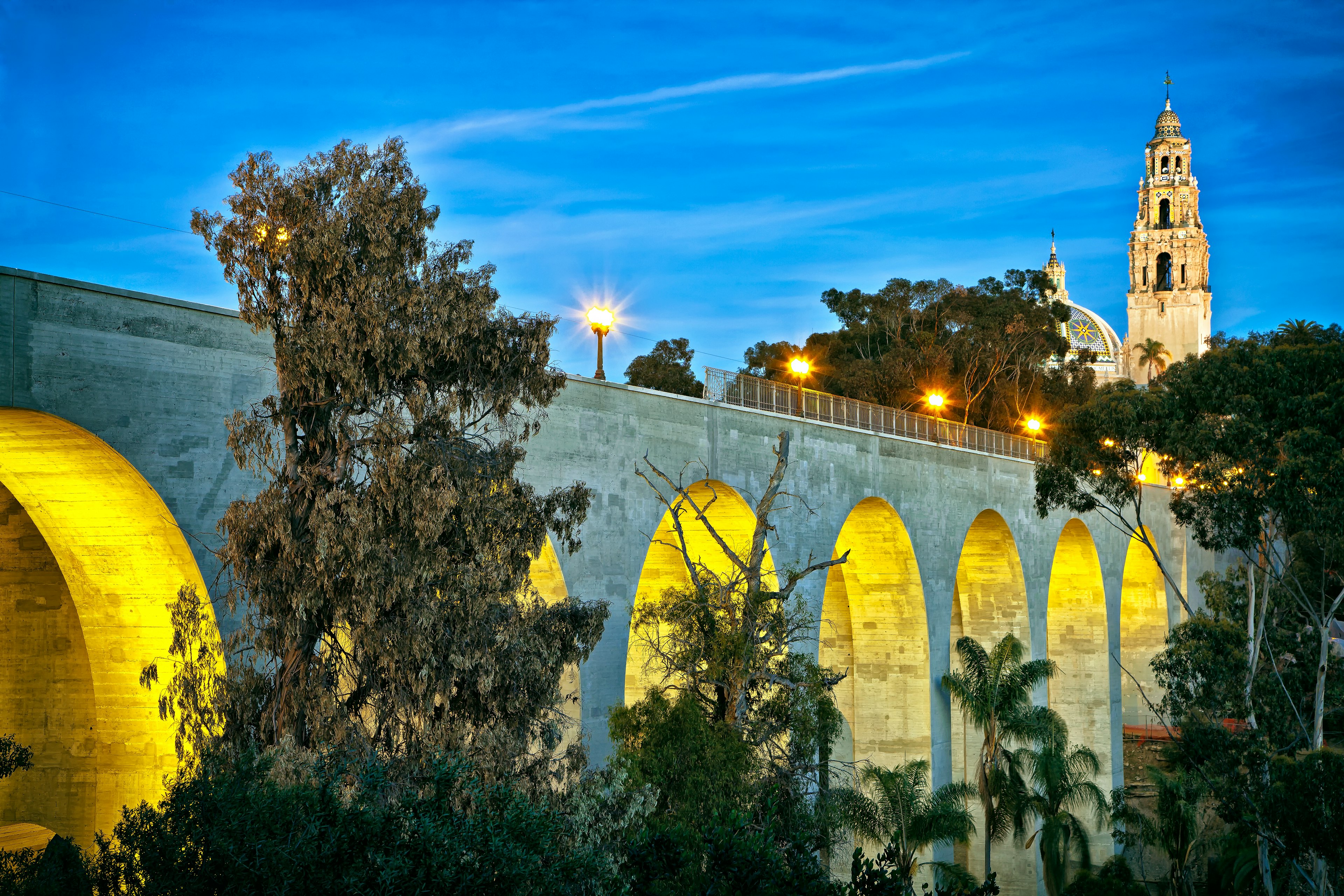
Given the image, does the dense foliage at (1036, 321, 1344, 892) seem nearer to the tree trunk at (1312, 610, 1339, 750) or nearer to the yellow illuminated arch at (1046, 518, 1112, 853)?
the tree trunk at (1312, 610, 1339, 750)

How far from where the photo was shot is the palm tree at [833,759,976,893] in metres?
19.7

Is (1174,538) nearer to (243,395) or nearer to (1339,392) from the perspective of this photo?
(1339,392)

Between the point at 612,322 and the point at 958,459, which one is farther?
the point at 958,459

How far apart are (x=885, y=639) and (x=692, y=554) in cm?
590

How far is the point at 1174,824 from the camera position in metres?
24.3

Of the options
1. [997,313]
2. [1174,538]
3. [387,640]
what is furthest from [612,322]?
[1174,538]

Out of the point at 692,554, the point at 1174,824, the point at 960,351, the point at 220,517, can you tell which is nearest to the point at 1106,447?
the point at 692,554

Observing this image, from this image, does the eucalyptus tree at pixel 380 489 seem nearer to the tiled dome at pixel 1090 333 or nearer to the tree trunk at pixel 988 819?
the tree trunk at pixel 988 819

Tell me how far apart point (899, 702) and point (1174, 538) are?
18936mm

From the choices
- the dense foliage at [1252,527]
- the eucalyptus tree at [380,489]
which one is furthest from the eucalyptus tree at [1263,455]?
the eucalyptus tree at [380,489]

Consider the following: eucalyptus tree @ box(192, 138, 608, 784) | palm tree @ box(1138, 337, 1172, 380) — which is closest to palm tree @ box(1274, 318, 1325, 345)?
eucalyptus tree @ box(192, 138, 608, 784)

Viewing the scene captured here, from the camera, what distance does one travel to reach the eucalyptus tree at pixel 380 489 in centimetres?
876

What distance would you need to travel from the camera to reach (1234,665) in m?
18.8

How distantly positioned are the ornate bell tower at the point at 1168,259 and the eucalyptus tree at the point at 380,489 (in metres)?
71.5
